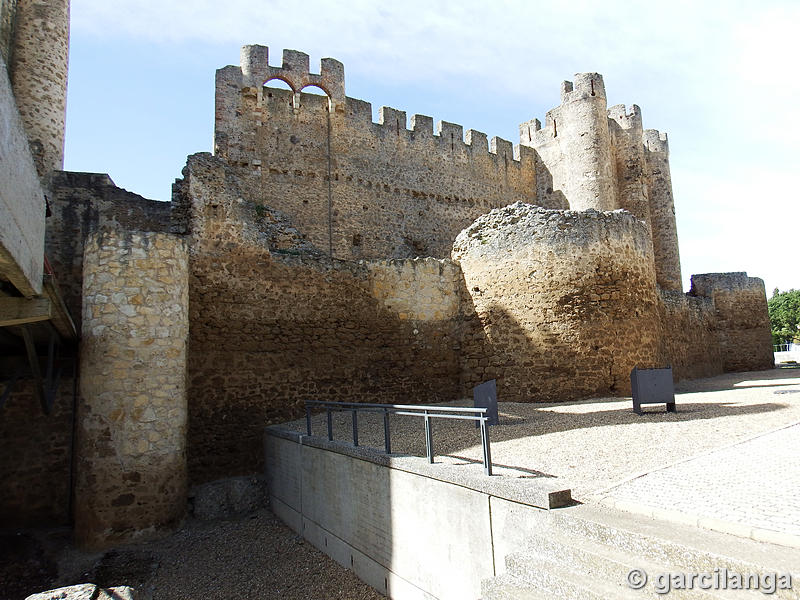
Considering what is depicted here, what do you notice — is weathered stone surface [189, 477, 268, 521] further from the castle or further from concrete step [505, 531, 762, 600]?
concrete step [505, 531, 762, 600]

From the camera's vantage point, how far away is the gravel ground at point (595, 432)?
549cm

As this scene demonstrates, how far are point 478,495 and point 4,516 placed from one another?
26.5 ft

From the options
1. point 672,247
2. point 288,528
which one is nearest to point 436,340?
point 288,528

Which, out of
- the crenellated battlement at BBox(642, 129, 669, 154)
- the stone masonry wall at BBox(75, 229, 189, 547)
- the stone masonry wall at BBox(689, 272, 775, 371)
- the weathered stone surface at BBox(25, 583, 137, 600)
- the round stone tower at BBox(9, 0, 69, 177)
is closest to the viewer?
the weathered stone surface at BBox(25, 583, 137, 600)

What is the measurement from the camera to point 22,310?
5.56 m

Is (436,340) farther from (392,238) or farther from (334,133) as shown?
(334,133)

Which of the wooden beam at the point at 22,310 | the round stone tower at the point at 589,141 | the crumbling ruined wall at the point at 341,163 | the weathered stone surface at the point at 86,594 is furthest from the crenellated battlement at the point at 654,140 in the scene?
the weathered stone surface at the point at 86,594

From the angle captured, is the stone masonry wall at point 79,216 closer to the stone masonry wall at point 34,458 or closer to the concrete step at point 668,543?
the stone masonry wall at point 34,458

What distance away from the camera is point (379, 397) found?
11328 mm

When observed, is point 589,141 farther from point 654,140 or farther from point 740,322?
point 740,322

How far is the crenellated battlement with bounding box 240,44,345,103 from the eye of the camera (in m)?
18.0

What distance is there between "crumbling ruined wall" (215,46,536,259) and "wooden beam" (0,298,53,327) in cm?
1175

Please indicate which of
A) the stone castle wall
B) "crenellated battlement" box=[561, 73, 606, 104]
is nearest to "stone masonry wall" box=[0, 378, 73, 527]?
the stone castle wall

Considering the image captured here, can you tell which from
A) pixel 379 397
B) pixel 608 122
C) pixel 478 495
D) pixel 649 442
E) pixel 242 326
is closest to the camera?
pixel 478 495
